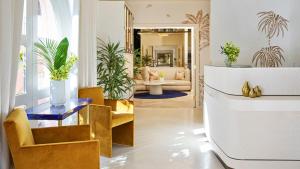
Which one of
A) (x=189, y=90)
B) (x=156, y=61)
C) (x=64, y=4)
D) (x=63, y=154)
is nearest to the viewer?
(x=63, y=154)

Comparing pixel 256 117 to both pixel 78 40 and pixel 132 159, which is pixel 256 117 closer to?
pixel 132 159

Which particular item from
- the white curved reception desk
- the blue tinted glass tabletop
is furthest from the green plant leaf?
the white curved reception desk

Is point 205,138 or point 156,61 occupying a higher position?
point 156,61

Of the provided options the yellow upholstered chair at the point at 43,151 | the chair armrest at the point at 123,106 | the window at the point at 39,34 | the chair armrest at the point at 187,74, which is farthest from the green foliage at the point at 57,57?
the chair armrest at the point at 187,74

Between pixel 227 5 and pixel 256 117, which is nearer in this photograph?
pixel 256 117

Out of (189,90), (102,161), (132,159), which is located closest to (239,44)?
(132,159)

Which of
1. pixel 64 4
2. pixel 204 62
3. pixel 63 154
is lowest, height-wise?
pixel 63 154

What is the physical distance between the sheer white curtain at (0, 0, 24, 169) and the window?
61 cm

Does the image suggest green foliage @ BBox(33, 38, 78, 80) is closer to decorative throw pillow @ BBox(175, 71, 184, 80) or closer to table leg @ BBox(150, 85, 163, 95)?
table leg @ BBox(150, 85, 163, 95)

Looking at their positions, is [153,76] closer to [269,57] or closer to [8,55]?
[269,57]

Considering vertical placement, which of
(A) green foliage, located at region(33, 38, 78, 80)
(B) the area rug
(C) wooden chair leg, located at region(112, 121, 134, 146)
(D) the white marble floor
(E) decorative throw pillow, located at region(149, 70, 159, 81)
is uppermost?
(A) green foliage, located at region(33, 38, 78, 80)

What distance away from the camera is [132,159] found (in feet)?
12.9

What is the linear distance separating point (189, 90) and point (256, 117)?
Answer: 856 centimetres

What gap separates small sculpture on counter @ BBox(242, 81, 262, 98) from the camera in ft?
10.8
